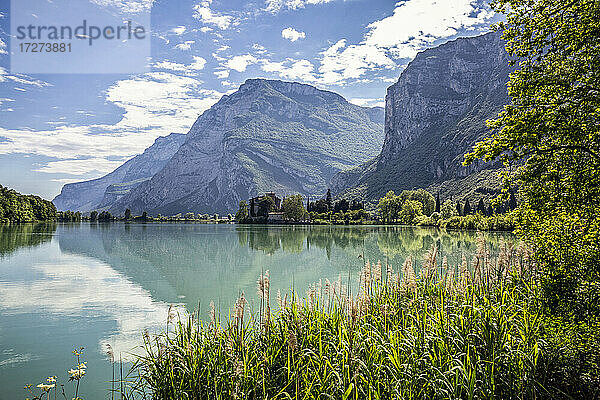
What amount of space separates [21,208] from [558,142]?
388 ft

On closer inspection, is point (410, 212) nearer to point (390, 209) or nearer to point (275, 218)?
point (390, 209)

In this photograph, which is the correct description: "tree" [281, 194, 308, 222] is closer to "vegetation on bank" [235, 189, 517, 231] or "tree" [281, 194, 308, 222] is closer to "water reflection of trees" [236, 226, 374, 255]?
"vegetation on bank" [235, 189, 517, 231]

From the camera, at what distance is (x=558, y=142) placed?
5785 millimetres

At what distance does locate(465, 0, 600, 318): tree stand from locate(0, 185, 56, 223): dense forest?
105 meters

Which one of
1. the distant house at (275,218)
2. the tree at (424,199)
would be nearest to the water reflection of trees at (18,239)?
the distant house at (275,218)

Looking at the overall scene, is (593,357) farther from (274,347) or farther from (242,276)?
(242,276)

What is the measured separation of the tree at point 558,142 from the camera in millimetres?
5293

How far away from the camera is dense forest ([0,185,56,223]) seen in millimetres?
88750

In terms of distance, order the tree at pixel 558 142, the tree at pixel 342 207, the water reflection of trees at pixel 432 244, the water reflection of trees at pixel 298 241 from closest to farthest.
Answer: the tree at pixel 558 142 → the water reflection of trees at pixel 432 244 → the water reflection of trees at pixel 298 241 → the tree at pixel 342 207

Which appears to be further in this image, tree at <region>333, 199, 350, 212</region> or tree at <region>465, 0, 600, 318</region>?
tree at <region>333, 199, 350, 212</region>

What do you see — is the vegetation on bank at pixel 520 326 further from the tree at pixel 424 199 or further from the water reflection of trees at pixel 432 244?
the tree at pixel 424 199

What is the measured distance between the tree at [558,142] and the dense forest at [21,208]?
10468cm

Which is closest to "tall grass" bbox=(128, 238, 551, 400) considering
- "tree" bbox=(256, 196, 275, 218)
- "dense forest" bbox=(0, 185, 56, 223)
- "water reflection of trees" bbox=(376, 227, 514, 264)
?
"water reflection of trees" bbox=(376, 227, 514, 264)

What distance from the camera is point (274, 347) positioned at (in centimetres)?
563
